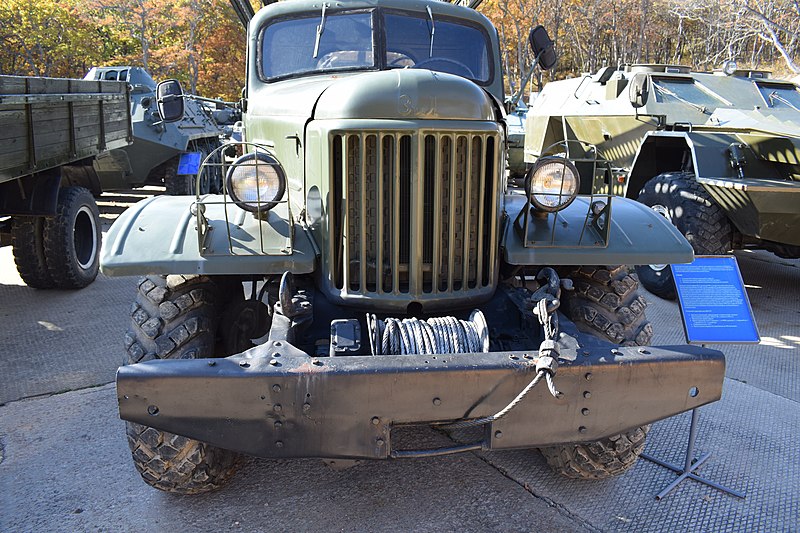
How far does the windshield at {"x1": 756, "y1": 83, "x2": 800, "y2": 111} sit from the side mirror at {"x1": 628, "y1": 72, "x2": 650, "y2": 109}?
157 centimetres

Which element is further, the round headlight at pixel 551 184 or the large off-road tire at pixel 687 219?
the large off-road tire at pixel 687 219

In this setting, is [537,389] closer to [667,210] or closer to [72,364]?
[72,364]

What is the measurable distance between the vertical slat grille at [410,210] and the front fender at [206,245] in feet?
0.76

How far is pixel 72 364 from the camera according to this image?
467 cm

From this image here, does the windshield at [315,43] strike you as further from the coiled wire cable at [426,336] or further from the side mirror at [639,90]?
the side mirror at [639,90]

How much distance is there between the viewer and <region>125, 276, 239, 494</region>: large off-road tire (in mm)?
2895

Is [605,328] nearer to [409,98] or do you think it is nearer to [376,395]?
[376,395]

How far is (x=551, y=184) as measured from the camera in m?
3.14

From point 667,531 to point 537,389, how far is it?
1.10 metres

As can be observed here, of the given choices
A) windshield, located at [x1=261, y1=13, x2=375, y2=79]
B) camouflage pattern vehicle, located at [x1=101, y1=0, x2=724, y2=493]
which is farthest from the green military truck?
camouflage pattern vehicle, located at [x1=101, y1=0, x2=724, y2=493]

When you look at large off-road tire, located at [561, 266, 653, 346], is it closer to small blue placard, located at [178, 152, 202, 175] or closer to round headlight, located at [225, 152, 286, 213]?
round headlight, located at [225, 152, 286, 213]

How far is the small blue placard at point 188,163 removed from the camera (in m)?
10.4

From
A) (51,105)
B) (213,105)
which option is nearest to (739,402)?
(51,105)

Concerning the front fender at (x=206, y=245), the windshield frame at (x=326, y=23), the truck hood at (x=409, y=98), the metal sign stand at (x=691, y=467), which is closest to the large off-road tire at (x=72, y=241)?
the windshield frame at (x=326, y=23)
